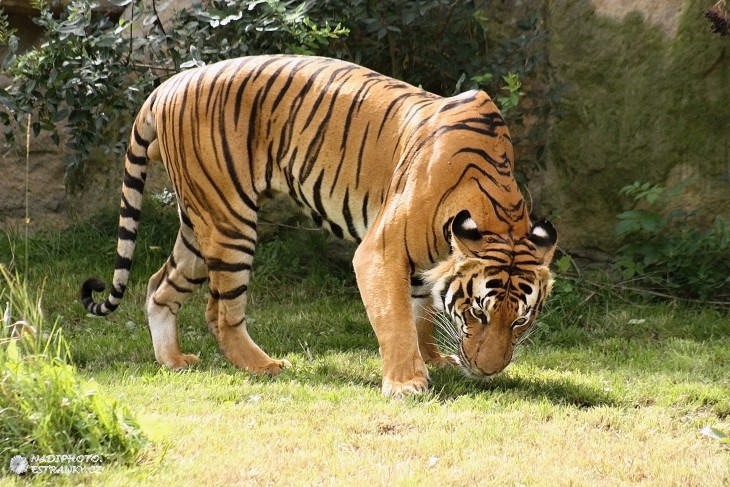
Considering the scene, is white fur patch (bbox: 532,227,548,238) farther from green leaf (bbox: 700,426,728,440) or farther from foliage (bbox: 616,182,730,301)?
foliage (bbox: 616,182,730,301)

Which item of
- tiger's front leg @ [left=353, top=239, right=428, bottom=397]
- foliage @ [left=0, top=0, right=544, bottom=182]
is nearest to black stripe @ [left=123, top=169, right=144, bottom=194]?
foliage @ [left=0, top=0, right=544, bottom=182]

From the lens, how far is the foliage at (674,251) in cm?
807

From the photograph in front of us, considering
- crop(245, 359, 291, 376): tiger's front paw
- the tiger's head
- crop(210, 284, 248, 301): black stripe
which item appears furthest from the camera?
crop(210, 284, 248, 301): black stripe

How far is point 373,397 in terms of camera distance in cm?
590

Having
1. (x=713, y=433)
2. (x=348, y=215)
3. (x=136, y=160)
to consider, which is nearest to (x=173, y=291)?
(x=136, y=160)

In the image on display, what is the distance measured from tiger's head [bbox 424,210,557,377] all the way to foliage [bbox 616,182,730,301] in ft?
7.31

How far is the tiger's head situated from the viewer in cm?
583

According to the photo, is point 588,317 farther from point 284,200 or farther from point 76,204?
point 76,204

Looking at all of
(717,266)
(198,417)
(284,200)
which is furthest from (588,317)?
(198,417)

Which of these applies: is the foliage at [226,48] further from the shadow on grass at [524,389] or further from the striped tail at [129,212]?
the shadow on grass at [524,389]

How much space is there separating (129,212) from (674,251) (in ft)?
12.3

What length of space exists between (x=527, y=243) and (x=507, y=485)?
5.56 feet

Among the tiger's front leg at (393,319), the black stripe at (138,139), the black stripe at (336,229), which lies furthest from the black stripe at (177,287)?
the tiger's front leg at (393,319)

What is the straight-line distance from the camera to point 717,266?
26.9 ft
